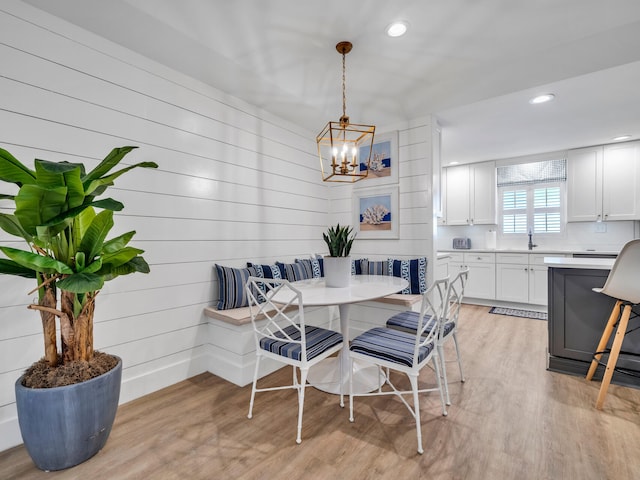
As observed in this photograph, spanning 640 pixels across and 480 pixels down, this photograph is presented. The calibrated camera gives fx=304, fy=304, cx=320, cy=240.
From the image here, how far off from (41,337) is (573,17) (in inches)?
154

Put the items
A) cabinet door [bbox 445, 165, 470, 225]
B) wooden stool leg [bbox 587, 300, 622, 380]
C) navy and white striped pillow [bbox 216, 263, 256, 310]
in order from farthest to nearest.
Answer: cabinet door [bbox 445, 165, 470, 225] < navy and white striped pillow [bbox 216, 263, 256, 310] < wooden stool leg [bbox 587, 300, 622, 380]

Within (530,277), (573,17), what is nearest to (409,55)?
(573,17)

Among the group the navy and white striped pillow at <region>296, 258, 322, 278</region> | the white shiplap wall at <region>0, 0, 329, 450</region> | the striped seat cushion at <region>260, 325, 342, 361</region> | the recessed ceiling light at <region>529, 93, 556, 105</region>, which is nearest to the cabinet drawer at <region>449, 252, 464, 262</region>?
the recessed ceiling light at <region>529, 93, 556, 105</region>

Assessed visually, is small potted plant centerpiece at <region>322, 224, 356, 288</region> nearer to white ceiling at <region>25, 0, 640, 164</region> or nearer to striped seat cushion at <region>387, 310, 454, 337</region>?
striped seat cushion at <region>387, 310, 454, 337</region>

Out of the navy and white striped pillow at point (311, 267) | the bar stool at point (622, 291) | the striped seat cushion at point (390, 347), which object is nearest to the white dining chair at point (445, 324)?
the striped seat cushion at point (390, 347)

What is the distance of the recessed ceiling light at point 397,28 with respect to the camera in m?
2.01

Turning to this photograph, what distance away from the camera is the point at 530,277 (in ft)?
15.4

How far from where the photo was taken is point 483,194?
5.43m

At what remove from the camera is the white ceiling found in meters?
1.89

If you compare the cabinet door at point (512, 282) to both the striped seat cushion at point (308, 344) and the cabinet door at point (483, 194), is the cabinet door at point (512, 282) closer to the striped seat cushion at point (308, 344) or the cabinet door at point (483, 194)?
the cabinet door at point (483, 194)

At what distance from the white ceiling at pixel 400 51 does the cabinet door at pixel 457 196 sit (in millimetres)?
2113

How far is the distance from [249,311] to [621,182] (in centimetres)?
547

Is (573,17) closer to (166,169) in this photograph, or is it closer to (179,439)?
(166,169)

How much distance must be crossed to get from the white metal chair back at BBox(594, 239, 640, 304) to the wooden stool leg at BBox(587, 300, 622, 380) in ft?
0.53
